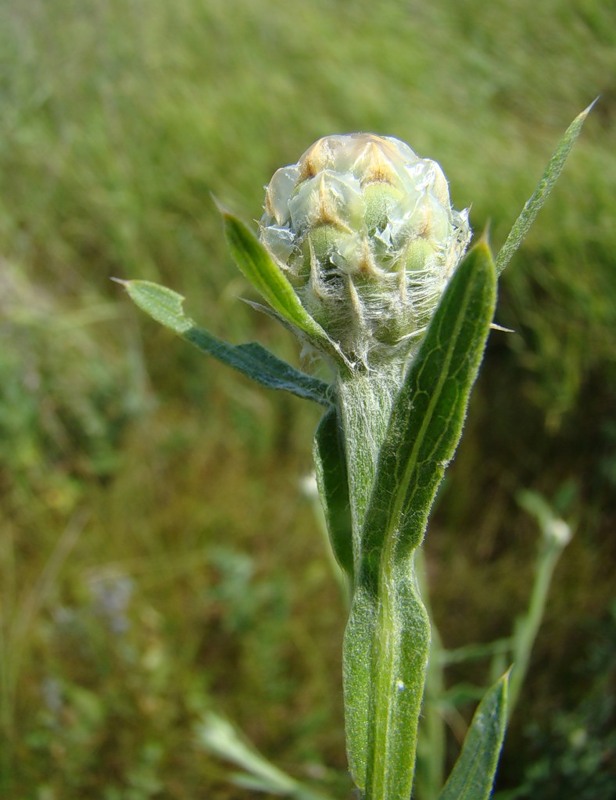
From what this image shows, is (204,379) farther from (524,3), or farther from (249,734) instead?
(524,3)

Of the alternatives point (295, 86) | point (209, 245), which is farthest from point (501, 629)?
point (295, 86)

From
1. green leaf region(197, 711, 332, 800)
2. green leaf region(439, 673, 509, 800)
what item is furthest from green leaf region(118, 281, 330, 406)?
green leaf region(197, 711, 332, 800)

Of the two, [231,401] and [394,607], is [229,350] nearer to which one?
[394,607]

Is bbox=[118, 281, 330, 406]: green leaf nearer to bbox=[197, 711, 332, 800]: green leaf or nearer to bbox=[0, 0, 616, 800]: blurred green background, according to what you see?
bbox=[197, 711, 332, 800]: green leaf

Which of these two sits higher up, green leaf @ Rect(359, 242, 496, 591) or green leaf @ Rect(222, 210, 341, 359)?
green leaf @ Rect(222, 210, 341, 359)

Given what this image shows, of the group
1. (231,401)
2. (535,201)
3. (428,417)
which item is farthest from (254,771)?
(231,401)

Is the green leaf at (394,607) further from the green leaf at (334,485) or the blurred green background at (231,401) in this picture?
the blurred green background at (231,401)
